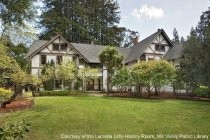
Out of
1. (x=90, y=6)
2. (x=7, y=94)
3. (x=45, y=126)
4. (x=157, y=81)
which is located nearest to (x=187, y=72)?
(x=157, y=81)

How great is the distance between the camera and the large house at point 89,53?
43906mm

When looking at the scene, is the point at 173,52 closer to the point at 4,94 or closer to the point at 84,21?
the point at 4,94

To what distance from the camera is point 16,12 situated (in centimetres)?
1784

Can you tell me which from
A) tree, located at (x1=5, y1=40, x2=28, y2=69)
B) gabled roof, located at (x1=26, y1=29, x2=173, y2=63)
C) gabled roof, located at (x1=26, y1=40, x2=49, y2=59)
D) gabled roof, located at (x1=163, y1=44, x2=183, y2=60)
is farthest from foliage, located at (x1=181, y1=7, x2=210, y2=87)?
gabled roof, located at (x1=26, y1=40, x2=49, y2=59)

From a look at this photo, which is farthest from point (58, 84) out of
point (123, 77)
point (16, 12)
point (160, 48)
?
point (16, 12)

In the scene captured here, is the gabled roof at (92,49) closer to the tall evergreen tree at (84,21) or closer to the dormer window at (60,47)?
the dormer window at (60,47)

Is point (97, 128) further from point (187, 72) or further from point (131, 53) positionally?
point (131, 53)

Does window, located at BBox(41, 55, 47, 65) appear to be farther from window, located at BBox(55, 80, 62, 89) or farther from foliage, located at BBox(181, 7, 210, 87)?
foliage, located at BBox(181, 7, 210, 87)

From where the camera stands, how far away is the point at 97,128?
A: 1484cm

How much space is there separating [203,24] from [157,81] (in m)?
8.92

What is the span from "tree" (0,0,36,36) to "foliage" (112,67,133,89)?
60.0 feet

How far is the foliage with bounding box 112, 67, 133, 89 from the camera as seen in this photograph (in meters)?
36.0

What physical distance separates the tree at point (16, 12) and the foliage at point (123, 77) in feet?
60.0

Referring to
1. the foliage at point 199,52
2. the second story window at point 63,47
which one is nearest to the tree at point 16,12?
the foliage at point 199,52
